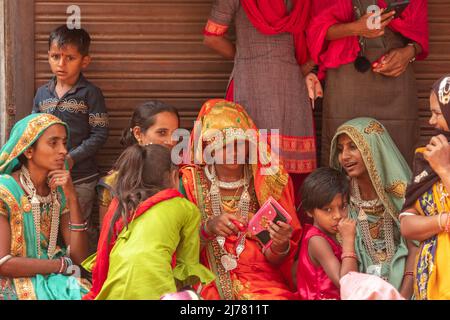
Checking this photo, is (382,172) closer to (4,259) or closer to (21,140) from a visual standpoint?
(21,140)

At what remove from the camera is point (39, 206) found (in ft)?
17.5

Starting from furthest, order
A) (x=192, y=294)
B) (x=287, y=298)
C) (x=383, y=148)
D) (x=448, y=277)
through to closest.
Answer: (x=383, y=148), (x=287, y=298), (x=448, y=277), (x=192, y=294)

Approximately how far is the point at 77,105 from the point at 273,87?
1.29 m

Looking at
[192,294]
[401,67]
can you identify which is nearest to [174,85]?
[401,67]

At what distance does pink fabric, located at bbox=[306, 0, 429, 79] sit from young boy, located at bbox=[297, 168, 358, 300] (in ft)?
3.06

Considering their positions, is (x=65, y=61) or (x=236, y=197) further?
(x=65, y=61)

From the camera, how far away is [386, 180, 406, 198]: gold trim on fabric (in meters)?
5.43

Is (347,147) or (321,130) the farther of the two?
(321,130)

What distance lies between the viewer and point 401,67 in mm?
5875

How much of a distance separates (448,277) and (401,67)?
68.1 inches

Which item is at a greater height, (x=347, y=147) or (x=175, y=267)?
(x=347, y=147)

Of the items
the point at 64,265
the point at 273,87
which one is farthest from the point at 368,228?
the point at 64,265

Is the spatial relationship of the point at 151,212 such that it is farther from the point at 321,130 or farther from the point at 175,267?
the point at 321,130

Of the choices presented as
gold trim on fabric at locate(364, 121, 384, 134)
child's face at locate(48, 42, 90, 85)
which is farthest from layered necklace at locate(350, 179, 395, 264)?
child's face at locate(48, 42, 90, 85)
